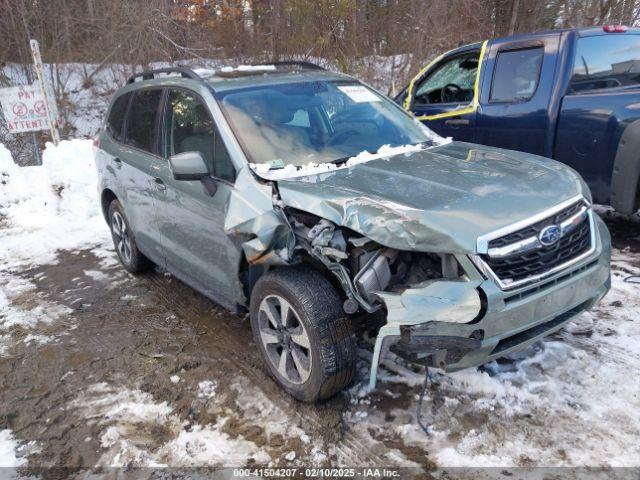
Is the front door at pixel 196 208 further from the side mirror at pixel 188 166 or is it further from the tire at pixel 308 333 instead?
the tire at pixel 308 333

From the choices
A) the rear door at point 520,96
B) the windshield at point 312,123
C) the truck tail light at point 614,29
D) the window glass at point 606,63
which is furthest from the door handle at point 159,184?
the truck tail light at point 614,29

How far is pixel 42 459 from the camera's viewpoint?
2.82 metres

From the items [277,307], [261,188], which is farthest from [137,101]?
[277,307]

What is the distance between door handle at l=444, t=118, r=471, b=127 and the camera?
5406mm

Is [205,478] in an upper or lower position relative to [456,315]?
lower

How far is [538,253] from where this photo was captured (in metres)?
2.55

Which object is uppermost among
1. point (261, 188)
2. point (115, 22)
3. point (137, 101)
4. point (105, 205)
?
point (115, 22)

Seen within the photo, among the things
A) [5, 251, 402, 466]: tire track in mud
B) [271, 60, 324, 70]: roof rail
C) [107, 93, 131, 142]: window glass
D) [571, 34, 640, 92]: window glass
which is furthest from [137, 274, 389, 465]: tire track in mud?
[571, 34, 640, 92]: window glass

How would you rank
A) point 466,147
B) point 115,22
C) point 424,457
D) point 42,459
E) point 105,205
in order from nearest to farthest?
1. point 424,457
2. point 42,459
3. point 466,147
4. point 105,205
5. point 115,22

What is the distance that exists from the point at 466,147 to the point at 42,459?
337cm

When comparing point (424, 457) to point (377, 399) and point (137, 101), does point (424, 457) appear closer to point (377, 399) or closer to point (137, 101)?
point (377, 399)

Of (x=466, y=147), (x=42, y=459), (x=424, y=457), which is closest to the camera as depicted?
(x=424, y=457)

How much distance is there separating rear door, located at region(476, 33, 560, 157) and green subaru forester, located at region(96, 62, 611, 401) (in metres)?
1.45

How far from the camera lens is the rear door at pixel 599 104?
434cm
